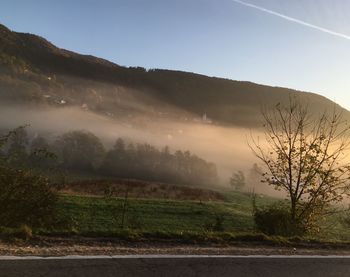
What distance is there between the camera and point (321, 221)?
14.8 metres

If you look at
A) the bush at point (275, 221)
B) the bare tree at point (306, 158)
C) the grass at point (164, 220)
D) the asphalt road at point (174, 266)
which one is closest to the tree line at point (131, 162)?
the grass at point (164, 220)

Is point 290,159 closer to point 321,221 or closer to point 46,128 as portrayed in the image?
point 321,221

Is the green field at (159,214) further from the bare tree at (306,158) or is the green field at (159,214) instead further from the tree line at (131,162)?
the tree line at (131,162)

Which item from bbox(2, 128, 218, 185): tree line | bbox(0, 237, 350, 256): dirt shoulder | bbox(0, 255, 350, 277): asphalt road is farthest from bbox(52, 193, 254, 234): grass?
bbox(2, 128, 218, 185): tree line

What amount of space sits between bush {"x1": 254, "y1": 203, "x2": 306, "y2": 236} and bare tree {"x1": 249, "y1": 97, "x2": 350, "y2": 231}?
29 cm

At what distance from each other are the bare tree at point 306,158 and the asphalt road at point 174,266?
589 centimetres

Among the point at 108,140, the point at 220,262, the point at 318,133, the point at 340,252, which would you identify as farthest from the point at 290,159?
the point at 108,140

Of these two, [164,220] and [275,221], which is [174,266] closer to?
[275,221]

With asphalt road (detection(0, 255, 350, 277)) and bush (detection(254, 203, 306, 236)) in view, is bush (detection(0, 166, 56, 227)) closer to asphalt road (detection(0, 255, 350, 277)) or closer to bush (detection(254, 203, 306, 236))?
asphalt road (detection(0, 255, 350, 277))

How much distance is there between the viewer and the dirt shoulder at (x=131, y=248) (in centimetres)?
738

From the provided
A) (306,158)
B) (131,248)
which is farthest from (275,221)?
(131,248)

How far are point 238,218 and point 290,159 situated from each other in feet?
63.5

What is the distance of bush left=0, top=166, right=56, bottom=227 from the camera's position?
12.0 meters

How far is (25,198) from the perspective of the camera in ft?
41.2
